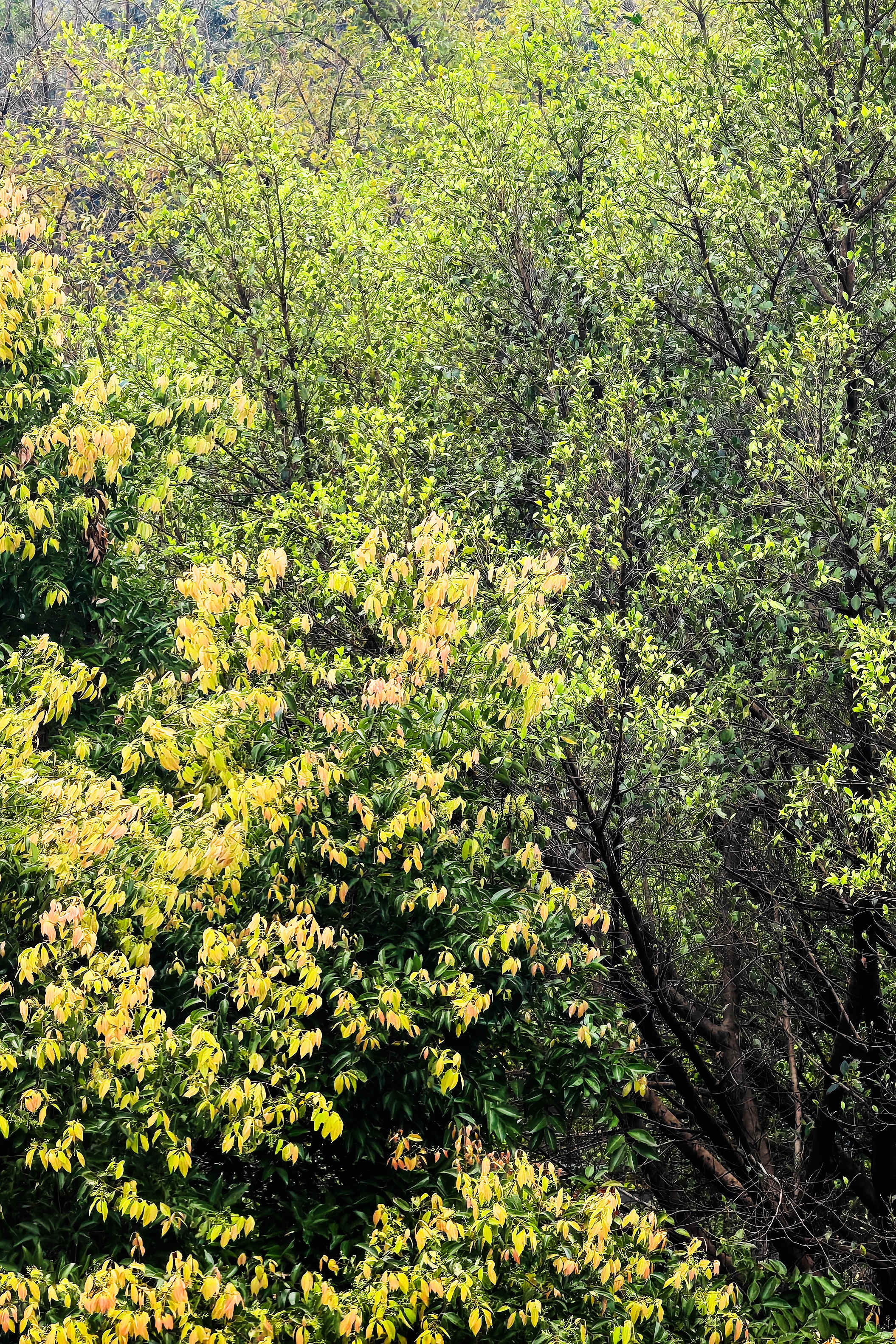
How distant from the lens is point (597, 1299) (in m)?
7.00

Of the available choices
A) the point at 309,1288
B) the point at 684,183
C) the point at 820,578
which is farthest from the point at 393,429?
the point at 309,1288

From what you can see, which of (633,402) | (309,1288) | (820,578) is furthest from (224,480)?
(309,1288)

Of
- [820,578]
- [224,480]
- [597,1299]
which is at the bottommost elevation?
[597,1299]

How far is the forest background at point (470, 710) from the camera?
6.73m

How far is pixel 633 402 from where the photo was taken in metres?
10.4

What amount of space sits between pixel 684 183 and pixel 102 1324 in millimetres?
9194

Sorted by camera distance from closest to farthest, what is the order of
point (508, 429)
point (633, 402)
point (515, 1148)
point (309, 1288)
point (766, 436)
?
point (309, 1288) → point (515, 1148) → point (766, 436) → point (633, 402) → point (508, 429)

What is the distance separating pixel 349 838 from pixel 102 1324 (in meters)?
2.86

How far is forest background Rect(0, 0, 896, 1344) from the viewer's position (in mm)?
6727

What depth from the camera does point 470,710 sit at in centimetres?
772

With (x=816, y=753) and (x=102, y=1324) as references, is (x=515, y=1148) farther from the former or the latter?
(x=816, y=753)

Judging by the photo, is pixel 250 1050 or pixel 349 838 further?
pixel 349 838

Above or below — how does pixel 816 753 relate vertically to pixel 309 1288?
above

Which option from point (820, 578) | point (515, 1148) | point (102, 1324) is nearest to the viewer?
point (102, 1324)
